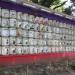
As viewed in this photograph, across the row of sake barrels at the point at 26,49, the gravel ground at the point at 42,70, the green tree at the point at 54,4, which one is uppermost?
the green tree at the point at 54,4

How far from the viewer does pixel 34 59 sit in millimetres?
10539

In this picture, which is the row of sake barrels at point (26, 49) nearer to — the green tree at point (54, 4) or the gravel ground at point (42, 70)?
the gravel ground at point (42, 70)

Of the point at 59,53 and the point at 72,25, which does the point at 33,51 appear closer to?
the point at 59,53

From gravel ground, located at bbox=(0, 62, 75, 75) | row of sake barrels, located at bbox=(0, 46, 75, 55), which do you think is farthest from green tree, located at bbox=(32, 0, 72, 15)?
gravel ground, located at bbox=(0, 62, 75, 75)

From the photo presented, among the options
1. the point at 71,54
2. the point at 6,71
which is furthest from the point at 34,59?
the point at 71,54

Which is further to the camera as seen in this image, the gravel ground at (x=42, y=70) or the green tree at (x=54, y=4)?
the green tree at (x=54, y=4)

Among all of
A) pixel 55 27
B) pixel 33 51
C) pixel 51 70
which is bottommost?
pixel 51 70

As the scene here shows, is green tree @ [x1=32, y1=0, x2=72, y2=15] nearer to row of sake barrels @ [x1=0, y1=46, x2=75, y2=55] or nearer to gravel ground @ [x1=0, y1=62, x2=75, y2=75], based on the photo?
row of sake barrels @ [x1=0, y1=46, x2=75, y2=55]

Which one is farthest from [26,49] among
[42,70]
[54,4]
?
[54,4]

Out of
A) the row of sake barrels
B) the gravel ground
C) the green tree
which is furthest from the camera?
the green tree

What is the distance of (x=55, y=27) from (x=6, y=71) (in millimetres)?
4171

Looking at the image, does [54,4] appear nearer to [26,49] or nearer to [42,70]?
[42,70]

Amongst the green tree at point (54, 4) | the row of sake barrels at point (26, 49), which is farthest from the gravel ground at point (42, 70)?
the green tree at point (54, 4)

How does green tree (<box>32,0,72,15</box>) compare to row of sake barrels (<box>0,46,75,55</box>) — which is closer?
row of sake barrels (<box>0,46,75,55</box>)
